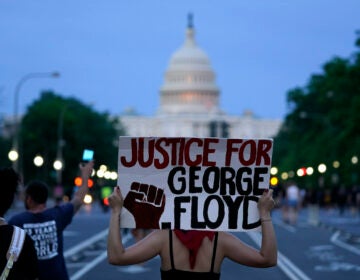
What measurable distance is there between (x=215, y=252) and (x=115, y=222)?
564 millimetres

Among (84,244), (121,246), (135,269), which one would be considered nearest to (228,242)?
→ (121,246)

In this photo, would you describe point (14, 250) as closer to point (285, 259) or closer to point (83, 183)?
point (83, 183)

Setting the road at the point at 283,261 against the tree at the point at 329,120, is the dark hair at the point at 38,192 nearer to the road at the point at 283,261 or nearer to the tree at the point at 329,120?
the road at the point at 283,261

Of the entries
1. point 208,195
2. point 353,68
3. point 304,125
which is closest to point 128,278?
point 208,195

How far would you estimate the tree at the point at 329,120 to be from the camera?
71188 millimetres

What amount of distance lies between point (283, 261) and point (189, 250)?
17141mm

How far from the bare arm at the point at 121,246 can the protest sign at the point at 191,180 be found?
0.19m

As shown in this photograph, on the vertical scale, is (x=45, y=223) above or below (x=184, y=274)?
above

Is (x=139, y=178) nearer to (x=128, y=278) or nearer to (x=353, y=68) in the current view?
(x=128, y=278)

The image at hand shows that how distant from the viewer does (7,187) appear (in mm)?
7465

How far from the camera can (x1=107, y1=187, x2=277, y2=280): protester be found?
7.74 m

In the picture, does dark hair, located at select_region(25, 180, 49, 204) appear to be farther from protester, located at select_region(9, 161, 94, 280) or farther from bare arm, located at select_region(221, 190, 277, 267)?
bare arm, located at select_region(221, 190, 277, 267)

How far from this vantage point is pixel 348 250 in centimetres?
2856

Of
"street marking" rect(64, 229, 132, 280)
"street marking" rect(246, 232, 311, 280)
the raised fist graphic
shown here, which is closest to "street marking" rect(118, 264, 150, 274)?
"street marking" rect(64, 229, 132, 280)
